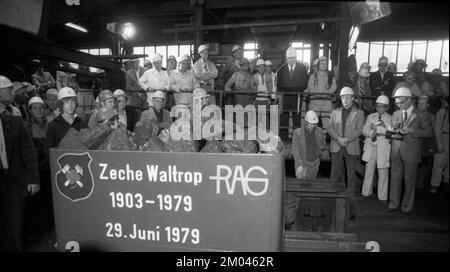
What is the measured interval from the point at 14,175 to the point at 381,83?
8.11 metres

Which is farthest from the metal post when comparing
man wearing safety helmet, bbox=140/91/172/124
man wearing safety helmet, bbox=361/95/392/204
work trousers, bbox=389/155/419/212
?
work trousers, bbox=389/155/419/212

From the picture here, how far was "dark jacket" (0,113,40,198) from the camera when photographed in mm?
3564

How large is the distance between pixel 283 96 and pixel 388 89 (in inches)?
110

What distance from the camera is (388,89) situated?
7.34 metres

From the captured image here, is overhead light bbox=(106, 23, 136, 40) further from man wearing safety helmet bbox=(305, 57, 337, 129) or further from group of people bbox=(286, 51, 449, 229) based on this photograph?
group of people bbox=(286, 51, 449, 229)

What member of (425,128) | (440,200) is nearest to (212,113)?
(425,128)

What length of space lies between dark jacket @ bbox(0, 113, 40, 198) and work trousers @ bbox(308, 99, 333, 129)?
5418 millimetres

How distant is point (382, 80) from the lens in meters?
7.63

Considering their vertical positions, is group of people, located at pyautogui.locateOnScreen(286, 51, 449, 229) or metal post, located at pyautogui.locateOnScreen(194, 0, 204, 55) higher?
metal post, located at pyautogui.locateOnScreen(194, 0, 204, 55)

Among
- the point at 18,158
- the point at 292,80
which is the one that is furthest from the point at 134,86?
the point at 18,158

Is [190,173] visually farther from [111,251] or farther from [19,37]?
[19,37]

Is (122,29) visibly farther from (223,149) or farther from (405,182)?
(405,182)

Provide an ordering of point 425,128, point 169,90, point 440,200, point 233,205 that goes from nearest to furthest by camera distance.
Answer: point 233,205
point 425,128
point 440,200
point 169,90
